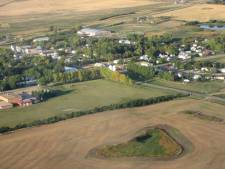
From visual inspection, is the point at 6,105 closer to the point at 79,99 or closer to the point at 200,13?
the point at 79,99

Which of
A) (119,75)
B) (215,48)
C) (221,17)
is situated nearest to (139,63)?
(119,75)

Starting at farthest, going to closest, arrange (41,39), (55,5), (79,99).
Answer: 1. (55,5)
2. (41,39)
3. (79,99)

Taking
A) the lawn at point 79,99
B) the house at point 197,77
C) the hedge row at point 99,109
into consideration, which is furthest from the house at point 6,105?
the house at point 197,77

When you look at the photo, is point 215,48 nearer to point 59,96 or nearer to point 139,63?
point 139,63

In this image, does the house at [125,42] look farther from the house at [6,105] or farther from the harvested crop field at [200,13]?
the house at [6,105]

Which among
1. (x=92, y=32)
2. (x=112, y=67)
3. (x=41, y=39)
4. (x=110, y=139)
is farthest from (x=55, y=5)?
(x=110, y=139)

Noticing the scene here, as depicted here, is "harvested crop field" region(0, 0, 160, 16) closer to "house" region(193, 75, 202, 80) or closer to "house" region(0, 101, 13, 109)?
"house" region(193, 75, 202, 80)
